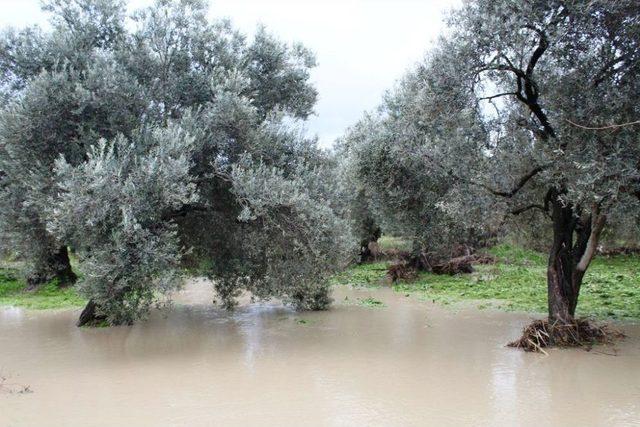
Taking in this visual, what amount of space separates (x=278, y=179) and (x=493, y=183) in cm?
541

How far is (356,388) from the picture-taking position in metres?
10.5

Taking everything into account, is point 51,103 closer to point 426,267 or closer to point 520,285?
point 520,285

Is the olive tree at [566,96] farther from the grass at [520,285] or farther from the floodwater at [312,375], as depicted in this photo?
the grass at [520,285]

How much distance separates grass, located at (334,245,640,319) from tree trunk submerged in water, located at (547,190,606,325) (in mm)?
3607

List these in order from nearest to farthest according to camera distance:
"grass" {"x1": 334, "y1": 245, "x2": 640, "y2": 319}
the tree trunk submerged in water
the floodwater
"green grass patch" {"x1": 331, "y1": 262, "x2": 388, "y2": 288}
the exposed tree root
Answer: the floodwater < the exposed tree root < the tree trunk submerged in water < "grass" {"x1": 334, "y1": 245, "x2": 640, "y2": 319} < "green grass patch" {"x1": 331, "y1": 262, "x2": 388, "y2": 288}

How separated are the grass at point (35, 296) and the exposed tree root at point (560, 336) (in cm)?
1608

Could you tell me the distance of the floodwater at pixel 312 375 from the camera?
9078mm

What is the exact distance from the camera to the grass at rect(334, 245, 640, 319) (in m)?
18.5

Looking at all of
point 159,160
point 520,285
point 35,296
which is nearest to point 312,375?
point 159,160

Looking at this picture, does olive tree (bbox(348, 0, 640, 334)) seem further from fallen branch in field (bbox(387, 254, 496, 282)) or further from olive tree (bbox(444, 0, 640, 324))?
fallen branch in field (bbox(387, 254, 496, 282))

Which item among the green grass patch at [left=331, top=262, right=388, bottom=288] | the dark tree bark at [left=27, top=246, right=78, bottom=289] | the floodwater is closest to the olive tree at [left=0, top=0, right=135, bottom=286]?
the floodwater

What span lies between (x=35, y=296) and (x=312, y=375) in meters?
17.2

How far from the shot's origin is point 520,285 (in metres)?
23.3

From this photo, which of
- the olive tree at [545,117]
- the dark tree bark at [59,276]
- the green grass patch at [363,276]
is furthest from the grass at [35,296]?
the olive tree at [545,117]
